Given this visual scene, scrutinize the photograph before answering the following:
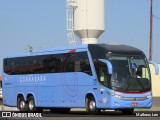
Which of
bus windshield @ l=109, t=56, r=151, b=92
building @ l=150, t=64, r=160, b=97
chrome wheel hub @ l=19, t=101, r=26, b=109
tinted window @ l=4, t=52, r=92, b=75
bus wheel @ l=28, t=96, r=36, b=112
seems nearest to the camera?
bus windshield @ l=109, t=56, r=151, b=92

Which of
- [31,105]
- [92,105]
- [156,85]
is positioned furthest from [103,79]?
[156,85]

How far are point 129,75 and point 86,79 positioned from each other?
2242 mm

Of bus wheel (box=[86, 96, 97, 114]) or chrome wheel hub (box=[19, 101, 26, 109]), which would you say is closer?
bus wheel (box=[86, 96, 97, 114])

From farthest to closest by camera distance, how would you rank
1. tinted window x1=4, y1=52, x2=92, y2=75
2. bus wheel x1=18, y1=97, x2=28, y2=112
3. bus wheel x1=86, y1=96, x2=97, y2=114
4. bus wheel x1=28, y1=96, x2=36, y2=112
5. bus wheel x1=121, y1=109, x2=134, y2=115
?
bus wheel x1=18, y1=97, x2=28, y2=112
bus wheel x1=28, y1=96, x2=36, y2=112
bus wheel x1=121, y1=109, x2=134, y2=115
tinted window x1=4, y1=52, x2=92, y2=75
bus wheel x1=86, y1=96, x2=97, y2=114

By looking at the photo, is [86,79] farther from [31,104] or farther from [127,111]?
[31,104]

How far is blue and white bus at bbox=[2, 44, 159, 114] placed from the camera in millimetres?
28047

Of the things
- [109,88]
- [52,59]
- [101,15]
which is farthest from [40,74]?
[101,15]

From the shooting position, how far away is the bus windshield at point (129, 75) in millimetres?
27953

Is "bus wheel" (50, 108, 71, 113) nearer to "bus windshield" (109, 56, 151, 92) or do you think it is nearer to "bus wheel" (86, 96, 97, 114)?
"bus wheel" (86, 96, 97, 114)

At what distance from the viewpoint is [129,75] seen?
2820cm

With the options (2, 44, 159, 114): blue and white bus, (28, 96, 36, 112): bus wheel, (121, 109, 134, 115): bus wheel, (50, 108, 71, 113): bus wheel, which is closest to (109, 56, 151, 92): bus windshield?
(2, 44, 159, 114): blue and white bus

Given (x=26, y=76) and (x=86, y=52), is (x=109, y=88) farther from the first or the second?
(x=26, y=76)


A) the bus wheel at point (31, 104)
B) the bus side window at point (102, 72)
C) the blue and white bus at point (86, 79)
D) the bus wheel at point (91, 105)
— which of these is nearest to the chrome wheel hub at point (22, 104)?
the blue and white bus at point (86, 79)

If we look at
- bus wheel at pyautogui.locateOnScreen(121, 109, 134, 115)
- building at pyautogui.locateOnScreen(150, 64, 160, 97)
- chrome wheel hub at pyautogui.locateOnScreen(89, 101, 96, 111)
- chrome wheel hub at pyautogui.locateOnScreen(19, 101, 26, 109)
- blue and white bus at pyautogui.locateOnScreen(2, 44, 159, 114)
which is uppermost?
blue and white bus at pyautogui.locateOnScreen(2, 44, 159, 114)
